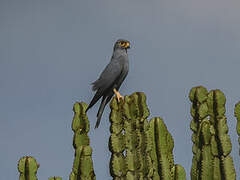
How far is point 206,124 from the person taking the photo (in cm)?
874

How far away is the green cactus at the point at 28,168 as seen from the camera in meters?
8.70

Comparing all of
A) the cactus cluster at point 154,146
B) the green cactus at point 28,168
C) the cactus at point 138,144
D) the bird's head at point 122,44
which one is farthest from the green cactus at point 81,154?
the bird's head at point 122,44

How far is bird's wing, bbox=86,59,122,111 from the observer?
11658mm

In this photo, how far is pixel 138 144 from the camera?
29.3ft

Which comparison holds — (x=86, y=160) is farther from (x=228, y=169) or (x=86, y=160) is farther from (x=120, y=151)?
(x=228, y=169)

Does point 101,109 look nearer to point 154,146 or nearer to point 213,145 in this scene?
point 154,146

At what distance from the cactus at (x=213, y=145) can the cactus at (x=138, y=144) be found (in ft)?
1.49

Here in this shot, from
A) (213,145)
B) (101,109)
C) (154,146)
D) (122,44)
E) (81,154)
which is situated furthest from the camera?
(122,44)

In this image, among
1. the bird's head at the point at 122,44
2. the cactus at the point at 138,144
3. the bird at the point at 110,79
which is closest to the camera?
the cactus at the point at 138,144

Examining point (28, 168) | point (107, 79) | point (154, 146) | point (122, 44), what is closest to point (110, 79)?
point (107, 79)

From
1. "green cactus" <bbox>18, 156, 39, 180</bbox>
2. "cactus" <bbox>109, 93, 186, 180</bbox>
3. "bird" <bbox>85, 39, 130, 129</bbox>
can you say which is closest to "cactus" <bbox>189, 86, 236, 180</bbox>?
"cactus" <bbox>109, 93, 186, 180</bbox>

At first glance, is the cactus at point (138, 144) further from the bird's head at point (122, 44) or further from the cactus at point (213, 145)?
the bird's head at point (122, 44)

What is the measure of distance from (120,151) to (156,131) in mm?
691

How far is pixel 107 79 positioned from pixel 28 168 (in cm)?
359
